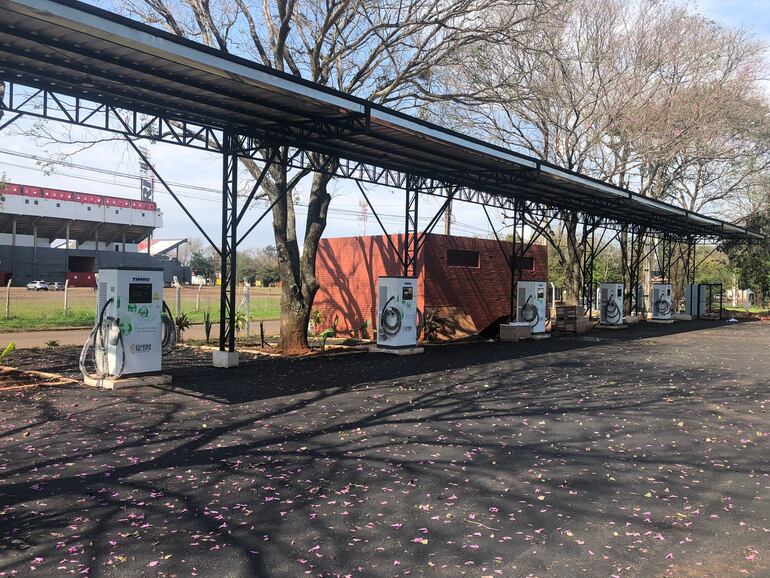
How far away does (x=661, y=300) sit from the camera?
1197 inches

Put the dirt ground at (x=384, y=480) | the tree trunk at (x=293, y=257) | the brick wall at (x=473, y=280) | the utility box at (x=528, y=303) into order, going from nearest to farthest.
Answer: the dirt ground at (x=384, y=480) < the tree trunk at (x=293, y=257) < the brick wall at (x=473, y=280) < the utility box at (x=528, y=303)

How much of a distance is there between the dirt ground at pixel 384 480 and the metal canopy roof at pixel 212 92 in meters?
4.65

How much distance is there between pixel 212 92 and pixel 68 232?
5280 cm

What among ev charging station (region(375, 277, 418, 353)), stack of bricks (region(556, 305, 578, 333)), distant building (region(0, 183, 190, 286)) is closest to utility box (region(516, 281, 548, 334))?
stack of bricks (region(556, 305, 578, 333))

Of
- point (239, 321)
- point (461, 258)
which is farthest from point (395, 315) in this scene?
point (461, 258)

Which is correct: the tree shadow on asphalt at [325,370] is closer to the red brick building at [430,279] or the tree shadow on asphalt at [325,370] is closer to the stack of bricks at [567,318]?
the red brick building at [430,279]

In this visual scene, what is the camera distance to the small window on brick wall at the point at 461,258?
71.7 feet

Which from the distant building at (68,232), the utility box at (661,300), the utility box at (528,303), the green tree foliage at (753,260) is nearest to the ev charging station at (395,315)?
the utility box at (528,303)

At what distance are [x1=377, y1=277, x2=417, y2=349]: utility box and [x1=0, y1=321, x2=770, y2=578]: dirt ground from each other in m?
5.39

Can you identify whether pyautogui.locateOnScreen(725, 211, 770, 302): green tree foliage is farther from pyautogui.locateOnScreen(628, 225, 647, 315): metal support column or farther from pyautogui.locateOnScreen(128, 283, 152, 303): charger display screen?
pyautogui.locateOnScreen(128, 283, 152, 303): charger display screen

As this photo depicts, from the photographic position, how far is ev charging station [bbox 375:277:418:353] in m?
16.0

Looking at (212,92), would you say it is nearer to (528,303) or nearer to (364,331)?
(364,331)

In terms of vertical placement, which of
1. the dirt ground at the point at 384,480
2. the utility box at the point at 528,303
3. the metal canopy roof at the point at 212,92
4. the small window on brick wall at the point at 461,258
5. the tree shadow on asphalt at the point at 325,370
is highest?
the metal canopy roof at the point at 212,92

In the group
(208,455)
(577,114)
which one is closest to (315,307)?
(577,114)
